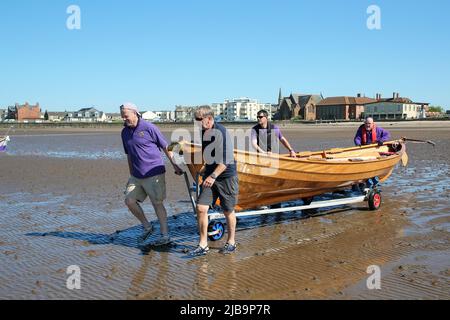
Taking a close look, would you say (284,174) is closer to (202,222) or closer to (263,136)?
(263,136)

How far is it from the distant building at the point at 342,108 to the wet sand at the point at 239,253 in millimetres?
104918

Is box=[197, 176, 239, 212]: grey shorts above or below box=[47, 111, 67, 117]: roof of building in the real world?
below

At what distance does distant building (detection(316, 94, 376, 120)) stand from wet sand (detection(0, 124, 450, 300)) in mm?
104918

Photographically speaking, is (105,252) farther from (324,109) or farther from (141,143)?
(324,109)

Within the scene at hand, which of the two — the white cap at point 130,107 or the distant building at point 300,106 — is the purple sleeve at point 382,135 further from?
the distant building at point 300,106

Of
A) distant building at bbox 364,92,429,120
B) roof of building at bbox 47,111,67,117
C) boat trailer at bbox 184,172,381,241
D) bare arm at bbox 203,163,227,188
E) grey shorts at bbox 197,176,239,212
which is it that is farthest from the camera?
roof of building at bbox 47,111,67,117

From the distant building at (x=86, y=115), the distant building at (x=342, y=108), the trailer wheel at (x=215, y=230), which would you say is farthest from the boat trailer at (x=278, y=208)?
the distant building at (x=86, y=115)

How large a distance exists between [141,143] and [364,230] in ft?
12.6

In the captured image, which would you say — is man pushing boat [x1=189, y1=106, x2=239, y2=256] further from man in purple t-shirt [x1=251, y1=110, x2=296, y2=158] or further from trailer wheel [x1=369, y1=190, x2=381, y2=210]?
trailer wheel [x1=369, y1=190, x2=381, y2=210]

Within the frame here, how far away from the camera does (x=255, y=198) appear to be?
24.6 feet

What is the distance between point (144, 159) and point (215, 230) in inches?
61.8

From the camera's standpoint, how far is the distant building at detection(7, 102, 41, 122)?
159m

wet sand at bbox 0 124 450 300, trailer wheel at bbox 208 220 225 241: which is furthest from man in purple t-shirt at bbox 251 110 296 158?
trailer wheel at bbox 208 220 225 241
